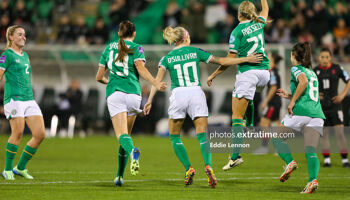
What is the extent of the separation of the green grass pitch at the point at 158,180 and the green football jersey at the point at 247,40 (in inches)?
76.4

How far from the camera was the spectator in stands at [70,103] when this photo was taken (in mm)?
21641

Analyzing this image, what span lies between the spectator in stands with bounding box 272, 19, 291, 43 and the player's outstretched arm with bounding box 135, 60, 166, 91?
13645 millimetres

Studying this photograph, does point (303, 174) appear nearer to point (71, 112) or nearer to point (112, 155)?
point (112, 155)

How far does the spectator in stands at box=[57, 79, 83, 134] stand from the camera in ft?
71.0

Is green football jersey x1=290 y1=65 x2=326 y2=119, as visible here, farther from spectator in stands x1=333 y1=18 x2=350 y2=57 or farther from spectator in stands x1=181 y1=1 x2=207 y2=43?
spectator in stands x1=181 y1=1 x2=207 y2=43

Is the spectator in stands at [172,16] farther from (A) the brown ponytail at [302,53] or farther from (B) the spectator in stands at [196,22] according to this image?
(A) the brown ponytail at [302,53]

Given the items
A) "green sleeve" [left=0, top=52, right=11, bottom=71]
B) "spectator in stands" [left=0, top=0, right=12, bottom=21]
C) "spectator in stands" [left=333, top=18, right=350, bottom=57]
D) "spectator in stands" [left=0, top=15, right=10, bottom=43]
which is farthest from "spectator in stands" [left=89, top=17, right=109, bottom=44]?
"green sleeve" [left=0, top=52, right=11, bottom=71]

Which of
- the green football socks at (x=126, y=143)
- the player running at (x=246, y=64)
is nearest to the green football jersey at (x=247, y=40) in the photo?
the player running at (x=246, y=64)

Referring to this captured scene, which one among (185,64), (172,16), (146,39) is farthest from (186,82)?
(146,39)

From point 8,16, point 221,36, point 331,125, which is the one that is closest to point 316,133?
point 331,125

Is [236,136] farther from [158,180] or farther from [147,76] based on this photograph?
[147,76]

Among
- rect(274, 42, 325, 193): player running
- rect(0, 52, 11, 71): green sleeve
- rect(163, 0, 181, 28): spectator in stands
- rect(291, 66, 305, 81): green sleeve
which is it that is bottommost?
rect(274, 42, 325, 193): player running

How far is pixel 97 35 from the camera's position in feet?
77.0

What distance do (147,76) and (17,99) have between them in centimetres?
249
